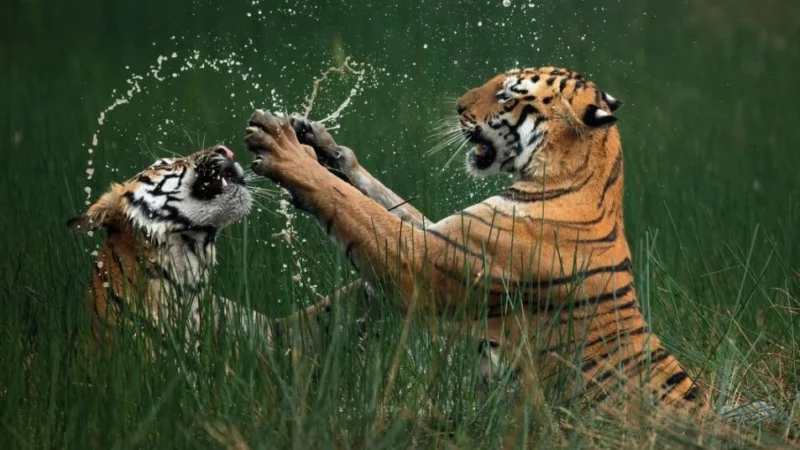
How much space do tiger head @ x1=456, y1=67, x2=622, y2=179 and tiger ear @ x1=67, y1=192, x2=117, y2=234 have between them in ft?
3.28

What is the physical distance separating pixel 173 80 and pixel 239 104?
101 cm

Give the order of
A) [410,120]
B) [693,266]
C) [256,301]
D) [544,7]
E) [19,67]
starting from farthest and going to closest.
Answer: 1. [544,7]
2. [19,67]
3. [410,120]
4. [693,266]
5. [256,301]

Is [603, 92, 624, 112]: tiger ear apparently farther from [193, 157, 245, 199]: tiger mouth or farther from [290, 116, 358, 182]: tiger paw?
[193, 157, 245, 199]: tiger mouth

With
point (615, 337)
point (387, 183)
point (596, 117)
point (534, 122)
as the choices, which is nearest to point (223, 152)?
point (534, 122)

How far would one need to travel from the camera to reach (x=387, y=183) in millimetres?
5098

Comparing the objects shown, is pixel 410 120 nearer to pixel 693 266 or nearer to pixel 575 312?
pixel 693 266

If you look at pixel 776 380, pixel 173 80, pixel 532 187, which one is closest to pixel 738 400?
pixel 776 380

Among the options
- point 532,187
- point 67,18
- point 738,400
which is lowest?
point 738,400

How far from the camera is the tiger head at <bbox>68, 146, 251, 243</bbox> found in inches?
136

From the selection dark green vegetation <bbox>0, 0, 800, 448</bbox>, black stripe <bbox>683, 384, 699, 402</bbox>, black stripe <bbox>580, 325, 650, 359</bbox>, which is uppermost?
dark green vegetation <bbox>0, 0, 800, 448</bbox>

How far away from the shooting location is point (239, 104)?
7008mm

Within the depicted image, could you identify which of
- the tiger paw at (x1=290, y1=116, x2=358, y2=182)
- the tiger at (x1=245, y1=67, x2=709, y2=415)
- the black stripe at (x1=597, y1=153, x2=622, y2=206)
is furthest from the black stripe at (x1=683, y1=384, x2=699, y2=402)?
the tiger paw at (x1=290, y1=116, x2=358, y2=182)

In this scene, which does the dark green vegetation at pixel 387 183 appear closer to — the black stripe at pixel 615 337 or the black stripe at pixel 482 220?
the black stripe at pixel 615 337

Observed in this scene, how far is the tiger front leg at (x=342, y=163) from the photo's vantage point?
385 centimetres
